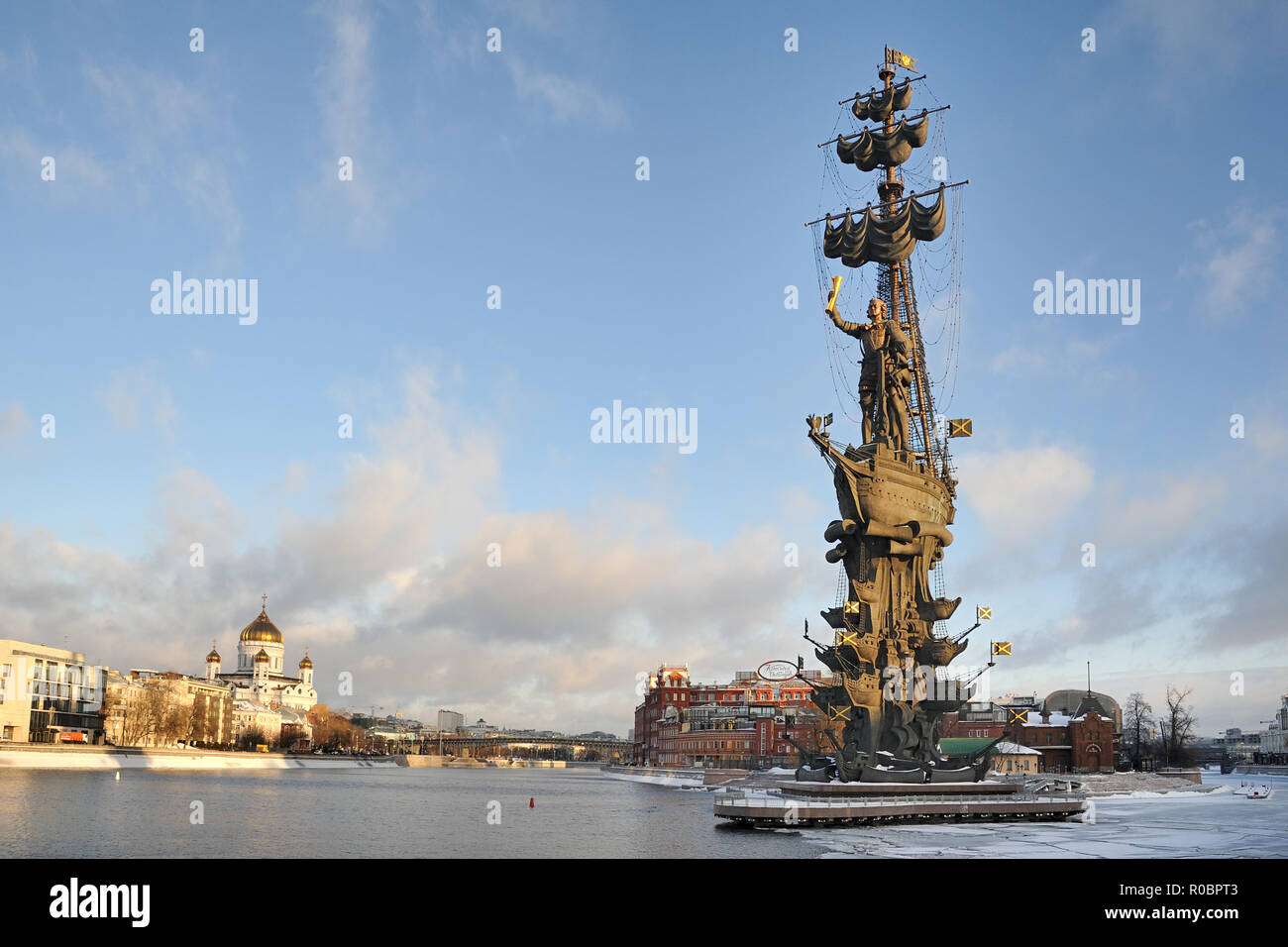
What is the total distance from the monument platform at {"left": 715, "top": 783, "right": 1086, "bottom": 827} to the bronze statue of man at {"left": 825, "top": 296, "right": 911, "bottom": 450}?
936 inches

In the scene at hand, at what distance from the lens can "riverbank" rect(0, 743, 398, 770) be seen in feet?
370

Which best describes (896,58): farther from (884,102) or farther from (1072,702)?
(1072,702)

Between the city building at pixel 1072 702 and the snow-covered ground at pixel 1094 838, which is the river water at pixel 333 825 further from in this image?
the city building at pixel 1072 702

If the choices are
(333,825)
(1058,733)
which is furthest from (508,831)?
(1058,733)

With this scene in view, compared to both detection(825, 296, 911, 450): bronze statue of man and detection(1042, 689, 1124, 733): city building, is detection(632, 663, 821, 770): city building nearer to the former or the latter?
detection(1042, 689, 1124, 733): city building

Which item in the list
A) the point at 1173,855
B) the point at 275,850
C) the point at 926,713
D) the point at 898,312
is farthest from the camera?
the point at 898,312

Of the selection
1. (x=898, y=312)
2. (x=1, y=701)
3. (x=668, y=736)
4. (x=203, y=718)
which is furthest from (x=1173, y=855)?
(x=203, y=718)

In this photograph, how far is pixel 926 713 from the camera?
75.8 metres

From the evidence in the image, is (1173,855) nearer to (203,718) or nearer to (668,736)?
(668,736)

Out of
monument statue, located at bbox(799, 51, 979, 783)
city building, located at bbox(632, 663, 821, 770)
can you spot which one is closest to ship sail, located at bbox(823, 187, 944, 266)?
monument statue, located at bbox(799, 51, 979, 783)

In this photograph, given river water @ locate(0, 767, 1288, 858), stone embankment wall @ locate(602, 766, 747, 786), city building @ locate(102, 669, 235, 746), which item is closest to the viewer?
river water @ locate(0, 767, 1288, 858)

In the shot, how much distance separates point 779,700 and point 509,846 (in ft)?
426

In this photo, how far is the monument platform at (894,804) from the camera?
2299 inches

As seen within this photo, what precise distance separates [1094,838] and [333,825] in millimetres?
40706
